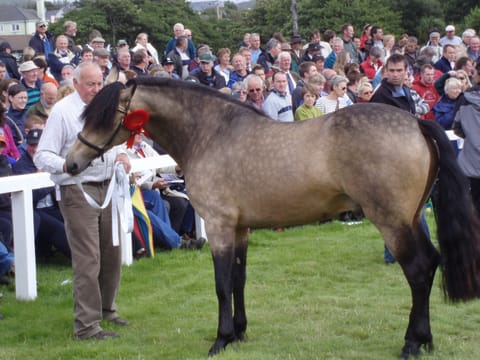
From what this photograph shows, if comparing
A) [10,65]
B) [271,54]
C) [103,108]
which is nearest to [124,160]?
[103,108]

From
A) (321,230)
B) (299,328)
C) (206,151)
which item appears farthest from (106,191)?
(321,230)

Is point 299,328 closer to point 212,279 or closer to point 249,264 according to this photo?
point 212,279

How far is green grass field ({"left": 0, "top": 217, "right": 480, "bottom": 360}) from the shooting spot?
5785 mm

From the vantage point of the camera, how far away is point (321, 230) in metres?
10.7

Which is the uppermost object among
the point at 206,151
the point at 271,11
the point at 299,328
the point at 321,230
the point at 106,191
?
the point at 206,151

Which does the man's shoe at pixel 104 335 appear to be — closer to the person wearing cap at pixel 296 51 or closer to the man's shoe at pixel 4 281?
the man's shoe at pixel 4 281

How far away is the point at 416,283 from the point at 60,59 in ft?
32.1

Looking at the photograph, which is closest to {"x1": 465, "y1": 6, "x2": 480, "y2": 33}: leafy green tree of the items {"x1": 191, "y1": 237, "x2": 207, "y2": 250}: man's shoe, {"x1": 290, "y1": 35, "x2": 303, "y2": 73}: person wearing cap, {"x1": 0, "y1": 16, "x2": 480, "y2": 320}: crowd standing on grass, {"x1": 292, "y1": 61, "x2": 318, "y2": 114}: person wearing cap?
{"x1": 0, "y1": 16, "x2": 480, "y2": 320}: crowd standing on grass

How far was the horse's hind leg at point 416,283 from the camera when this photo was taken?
5.36 m

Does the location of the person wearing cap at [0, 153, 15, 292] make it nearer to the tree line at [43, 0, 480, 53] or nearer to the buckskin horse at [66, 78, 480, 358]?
the buckskin horse at [66, 78, 480, 358]

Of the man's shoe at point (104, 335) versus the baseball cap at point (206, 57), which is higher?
the baseball cap at point (206, 57)

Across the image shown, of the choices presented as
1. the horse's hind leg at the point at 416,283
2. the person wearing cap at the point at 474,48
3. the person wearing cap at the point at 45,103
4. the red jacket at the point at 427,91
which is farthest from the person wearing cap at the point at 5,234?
the person wearing cap at the point at 474,48

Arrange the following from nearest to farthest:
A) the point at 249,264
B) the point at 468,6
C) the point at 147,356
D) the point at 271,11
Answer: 1. the point at 147,356
2. the point at 249,264
3. the point at 468,6
4. the point at 271,11

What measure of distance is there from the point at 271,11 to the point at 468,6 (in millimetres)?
10286
